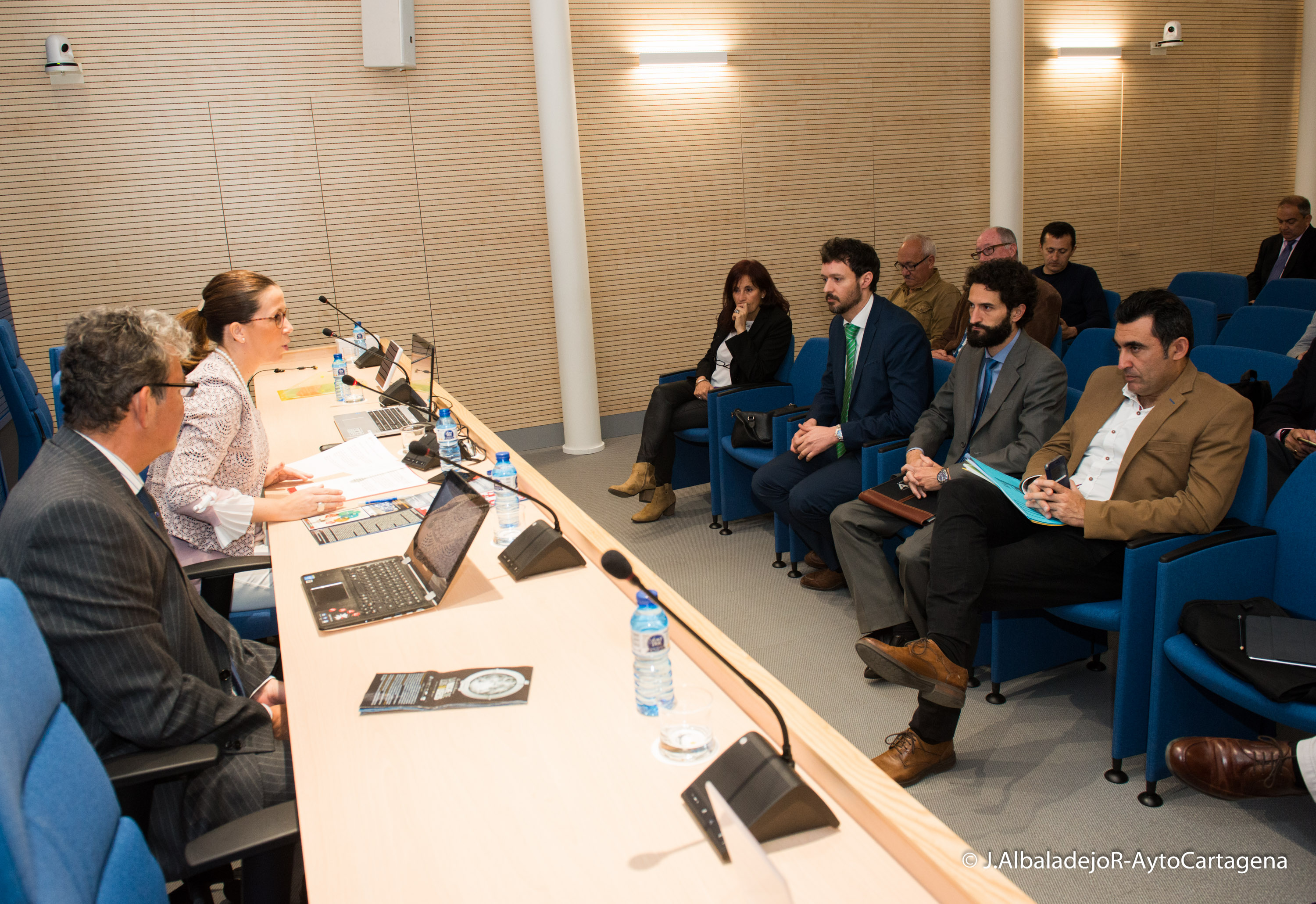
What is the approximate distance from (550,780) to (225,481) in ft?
6.21

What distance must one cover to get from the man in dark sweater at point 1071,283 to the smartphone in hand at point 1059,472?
117 inches

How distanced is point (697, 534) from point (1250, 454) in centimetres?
264

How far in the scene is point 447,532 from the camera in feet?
7.50

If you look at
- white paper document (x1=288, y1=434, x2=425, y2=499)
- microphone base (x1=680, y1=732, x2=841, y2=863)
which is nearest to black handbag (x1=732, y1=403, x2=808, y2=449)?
white paper document (x1=288, y1=434, x2=425, y2=499)

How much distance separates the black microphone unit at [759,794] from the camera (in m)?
1.33

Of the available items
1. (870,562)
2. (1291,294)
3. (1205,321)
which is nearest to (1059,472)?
(870,562)

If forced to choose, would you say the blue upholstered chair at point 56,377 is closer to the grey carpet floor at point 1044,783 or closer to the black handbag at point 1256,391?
the black handbag at point 1256,391

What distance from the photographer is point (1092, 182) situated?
7.90m

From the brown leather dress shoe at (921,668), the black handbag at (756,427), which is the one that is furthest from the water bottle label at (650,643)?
the black handbag at (756,427)

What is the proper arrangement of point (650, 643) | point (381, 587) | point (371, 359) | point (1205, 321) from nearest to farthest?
point (650, 643), point (381, 587), point (371, 359), point (1205, 321)

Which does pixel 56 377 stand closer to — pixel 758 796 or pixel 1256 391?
pixel 758 796

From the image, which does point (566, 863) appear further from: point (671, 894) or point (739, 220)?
point (739, 220)

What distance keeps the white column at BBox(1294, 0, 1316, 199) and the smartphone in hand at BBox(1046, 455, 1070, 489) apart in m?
7.21

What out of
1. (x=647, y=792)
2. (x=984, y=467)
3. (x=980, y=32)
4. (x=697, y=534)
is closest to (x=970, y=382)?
(x=984, y=467)
